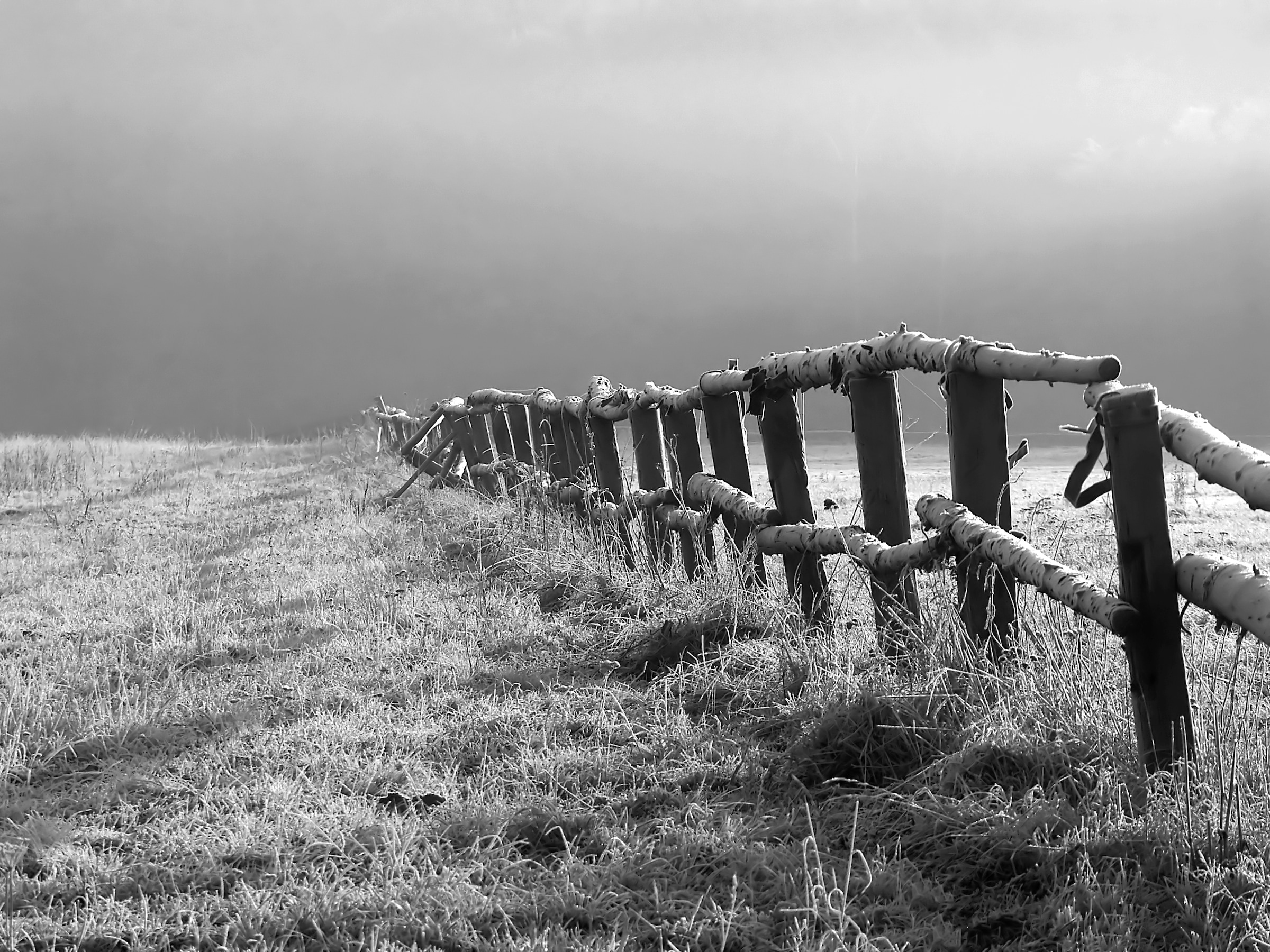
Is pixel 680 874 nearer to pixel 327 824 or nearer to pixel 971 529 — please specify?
pixel 327 824

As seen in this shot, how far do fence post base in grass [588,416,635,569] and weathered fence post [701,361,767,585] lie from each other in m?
1.47

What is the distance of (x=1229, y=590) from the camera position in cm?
255

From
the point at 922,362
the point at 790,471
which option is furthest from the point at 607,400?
the point at 922,362

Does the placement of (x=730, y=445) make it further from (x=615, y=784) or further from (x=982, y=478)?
(x=615, y=784)

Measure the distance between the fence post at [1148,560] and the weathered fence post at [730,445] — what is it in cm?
276

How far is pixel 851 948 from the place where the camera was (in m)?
2.40

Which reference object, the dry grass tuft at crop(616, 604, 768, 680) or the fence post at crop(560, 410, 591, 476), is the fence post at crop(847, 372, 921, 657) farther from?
the fence post at crop(560, 410, 591, 476)

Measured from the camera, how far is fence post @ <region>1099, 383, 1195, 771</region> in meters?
2.77

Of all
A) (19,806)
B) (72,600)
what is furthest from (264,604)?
(19,806)

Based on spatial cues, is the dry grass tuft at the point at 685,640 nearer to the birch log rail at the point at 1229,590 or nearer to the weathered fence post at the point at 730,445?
the weathered fence post at the point at 730,445

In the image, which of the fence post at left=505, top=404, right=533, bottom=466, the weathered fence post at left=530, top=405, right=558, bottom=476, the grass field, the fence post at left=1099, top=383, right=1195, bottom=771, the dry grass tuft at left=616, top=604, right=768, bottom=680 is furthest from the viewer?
the fence post at left=505, top=404, right=533, bottom=466

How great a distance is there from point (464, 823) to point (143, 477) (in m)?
13.1

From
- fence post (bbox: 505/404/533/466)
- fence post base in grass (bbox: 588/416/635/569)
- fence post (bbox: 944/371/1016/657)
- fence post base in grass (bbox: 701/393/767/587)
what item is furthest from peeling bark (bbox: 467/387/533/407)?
fence post (bbox: 944/371/1016/657)

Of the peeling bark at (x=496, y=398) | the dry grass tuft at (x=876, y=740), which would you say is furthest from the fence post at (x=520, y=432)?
the dry grass tuft at (x=876, y=740)
